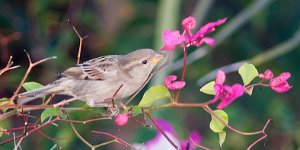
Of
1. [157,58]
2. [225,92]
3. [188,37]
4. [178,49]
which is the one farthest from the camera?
[178,49]

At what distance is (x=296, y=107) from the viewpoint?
3896 millimetres

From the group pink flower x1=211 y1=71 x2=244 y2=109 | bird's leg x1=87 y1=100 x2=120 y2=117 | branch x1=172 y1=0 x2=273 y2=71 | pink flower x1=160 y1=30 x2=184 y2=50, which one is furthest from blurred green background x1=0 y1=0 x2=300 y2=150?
pink flower x1=211 y1=71 x2=244 y2=109

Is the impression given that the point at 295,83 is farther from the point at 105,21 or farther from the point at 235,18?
the point at 105,21

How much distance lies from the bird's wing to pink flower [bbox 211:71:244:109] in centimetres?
59

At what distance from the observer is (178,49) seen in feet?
11.8

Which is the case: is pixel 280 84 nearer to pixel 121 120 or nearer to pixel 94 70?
pixel 121 120

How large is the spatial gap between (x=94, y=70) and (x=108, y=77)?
0.15 ft

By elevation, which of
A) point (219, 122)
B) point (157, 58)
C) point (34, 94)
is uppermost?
point (157, 58)

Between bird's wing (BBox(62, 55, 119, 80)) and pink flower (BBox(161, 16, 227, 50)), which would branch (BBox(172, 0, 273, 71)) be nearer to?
bird's wing (BBox(62, 55, 119, 80))

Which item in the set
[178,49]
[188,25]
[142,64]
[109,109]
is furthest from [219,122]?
[178,49]

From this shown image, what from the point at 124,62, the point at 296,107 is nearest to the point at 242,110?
the point at 296,107

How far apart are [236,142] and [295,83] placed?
48 centimetres

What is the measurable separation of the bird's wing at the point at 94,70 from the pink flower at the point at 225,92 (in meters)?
0.59

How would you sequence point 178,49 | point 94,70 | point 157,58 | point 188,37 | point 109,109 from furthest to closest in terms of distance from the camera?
point 178,49 → point 94,70 → point 157,58 → point 109,109 → point 188,37
